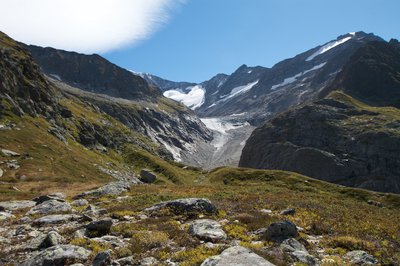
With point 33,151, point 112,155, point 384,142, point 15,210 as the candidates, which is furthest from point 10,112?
point 384,142

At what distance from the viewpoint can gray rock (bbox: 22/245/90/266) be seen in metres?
16.7

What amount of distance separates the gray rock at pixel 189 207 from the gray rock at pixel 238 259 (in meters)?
11.3

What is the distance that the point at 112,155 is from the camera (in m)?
128

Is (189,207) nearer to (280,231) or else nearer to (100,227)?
(100,227)

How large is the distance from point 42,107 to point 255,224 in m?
101

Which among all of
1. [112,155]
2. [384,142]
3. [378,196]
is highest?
[384,142]

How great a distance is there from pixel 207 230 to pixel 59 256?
7975 millimetres

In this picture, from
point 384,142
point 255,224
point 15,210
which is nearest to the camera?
point 255,224

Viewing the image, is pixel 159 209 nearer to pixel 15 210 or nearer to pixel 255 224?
pixel 255 224

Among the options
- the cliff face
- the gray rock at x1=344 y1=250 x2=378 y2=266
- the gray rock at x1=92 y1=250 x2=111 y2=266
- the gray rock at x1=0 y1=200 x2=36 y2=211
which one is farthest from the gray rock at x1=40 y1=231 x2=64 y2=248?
the cliff face

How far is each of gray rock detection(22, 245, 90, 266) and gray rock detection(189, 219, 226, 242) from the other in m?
5.93

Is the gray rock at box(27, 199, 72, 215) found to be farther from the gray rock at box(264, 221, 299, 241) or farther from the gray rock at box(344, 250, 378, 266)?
Result: the gray rock at box(344, 250, 378, 266)

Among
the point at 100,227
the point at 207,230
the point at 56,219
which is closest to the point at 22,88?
the point at 56,219

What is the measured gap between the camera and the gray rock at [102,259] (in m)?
16.5
